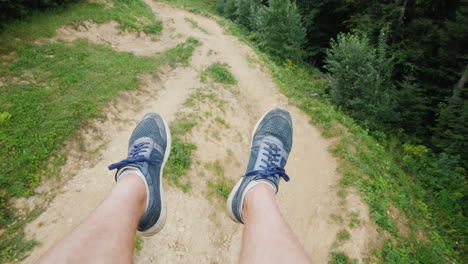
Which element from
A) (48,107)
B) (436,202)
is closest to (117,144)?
(48,107)

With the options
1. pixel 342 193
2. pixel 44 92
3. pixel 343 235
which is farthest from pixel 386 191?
pixel 44 92

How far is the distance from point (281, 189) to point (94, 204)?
367 cm

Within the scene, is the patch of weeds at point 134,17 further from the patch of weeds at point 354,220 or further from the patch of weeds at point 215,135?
the patch of weeds at point 354,220

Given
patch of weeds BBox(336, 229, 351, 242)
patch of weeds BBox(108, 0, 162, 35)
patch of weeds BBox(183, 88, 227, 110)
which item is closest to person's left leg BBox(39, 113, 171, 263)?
patch of weeds BBox(183, 88, 227, 110)

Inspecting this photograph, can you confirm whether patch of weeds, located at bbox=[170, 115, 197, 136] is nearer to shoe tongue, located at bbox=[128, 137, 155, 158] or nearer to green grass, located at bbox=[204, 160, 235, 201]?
green grass, located at bbox=[204, 160, 235, 201]

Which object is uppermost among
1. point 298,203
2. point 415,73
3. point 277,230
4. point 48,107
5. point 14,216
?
point 415,73

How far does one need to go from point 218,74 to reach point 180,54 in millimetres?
2071

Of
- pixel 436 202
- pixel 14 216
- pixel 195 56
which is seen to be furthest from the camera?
pixel 195 56

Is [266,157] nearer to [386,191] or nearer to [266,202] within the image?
[266,202]

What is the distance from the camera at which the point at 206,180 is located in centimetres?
455

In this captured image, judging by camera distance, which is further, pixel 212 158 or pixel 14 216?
pixel 212 158

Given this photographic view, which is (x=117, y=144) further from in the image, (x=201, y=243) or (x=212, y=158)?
(x=201, y=243)

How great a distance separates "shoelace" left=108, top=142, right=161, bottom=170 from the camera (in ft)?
8.30

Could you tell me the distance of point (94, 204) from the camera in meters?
3.73
